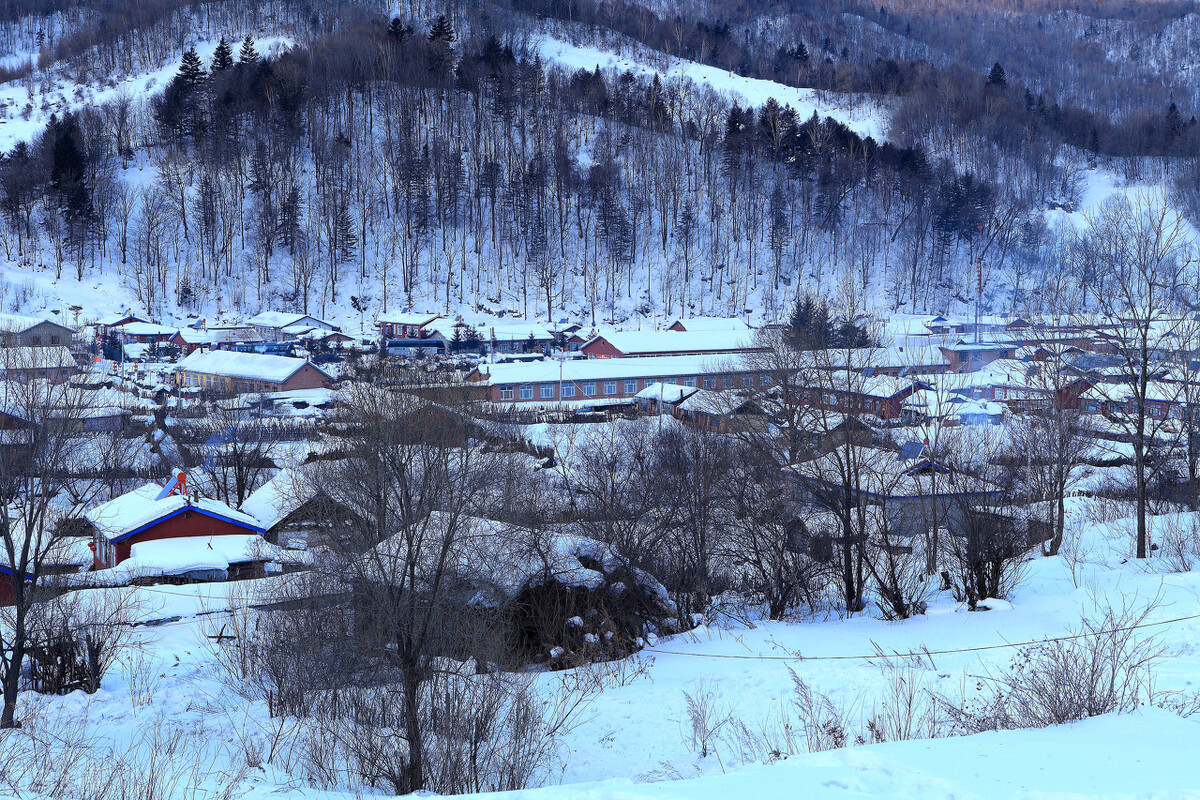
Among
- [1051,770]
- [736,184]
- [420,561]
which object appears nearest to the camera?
[1051,770]

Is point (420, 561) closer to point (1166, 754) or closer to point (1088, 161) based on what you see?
point (1166, 754)

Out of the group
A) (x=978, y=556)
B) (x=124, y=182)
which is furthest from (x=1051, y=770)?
(x=124, y=182)

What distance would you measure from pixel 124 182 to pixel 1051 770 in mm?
79119

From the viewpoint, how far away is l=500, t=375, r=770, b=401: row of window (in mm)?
39031

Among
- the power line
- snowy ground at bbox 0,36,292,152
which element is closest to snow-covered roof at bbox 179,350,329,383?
the power line

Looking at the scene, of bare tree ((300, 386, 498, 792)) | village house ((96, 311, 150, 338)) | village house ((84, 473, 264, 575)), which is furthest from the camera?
village house ((96, 311, 150, 338))

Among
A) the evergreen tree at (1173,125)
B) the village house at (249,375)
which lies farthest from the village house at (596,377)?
the evergreen tree at (1173,125)

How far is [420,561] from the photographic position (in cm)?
1120

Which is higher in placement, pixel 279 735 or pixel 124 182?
pixel 124 182

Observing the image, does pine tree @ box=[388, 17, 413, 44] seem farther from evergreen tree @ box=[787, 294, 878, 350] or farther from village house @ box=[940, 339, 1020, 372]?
village house @ box=[940, 339, 1020, 372]

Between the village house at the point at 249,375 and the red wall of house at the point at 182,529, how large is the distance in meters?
22.0

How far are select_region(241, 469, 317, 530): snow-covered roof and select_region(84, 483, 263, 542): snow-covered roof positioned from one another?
48cm

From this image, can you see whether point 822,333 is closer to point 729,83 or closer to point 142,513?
point 142,513

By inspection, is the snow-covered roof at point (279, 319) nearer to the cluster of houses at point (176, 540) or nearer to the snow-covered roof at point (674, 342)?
the snow-covered roof at point (674, 342)
